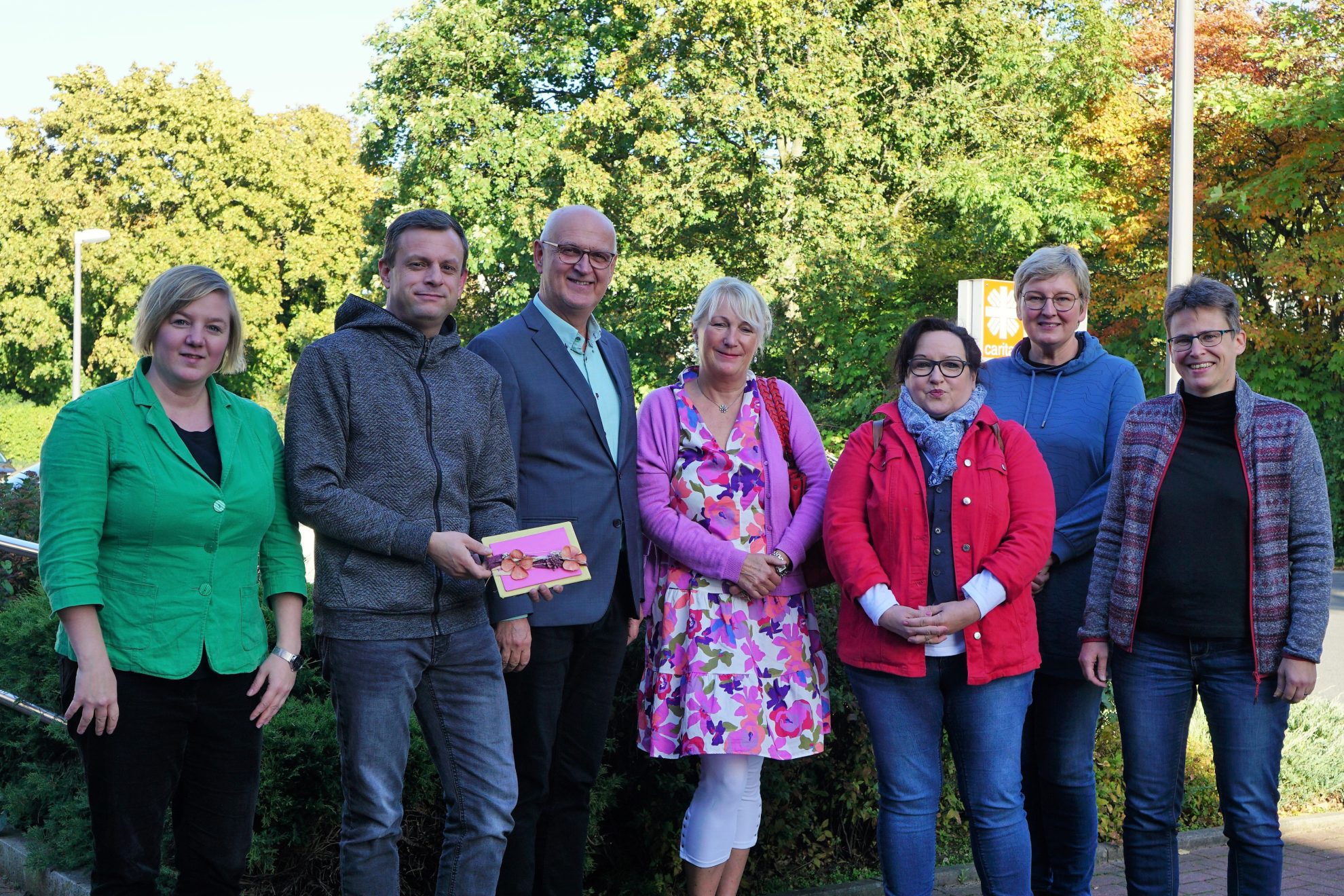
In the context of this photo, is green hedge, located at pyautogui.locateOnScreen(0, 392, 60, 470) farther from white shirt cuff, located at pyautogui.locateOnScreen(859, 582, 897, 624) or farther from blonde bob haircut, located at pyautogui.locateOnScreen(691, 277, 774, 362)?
white shirt cuff, located at pyautogui.locateOnScreen(859, 582, 897, 624)

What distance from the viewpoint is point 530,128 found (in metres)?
24.2

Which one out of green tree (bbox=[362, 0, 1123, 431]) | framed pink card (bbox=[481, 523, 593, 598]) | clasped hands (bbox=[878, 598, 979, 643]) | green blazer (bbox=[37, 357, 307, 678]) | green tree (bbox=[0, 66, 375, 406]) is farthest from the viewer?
green tree (bbox=[0, 66, 375, 406])

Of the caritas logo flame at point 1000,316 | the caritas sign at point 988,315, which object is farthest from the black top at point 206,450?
the caritas logo flame at point 1000,316

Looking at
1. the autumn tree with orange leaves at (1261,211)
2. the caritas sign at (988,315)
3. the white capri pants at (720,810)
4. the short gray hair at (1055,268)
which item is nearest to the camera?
the white capri pants at (720,810)

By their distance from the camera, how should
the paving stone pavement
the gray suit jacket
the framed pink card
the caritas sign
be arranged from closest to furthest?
the framed pink card < the gray suit jacket < the paving stone pavement < the caritas sign

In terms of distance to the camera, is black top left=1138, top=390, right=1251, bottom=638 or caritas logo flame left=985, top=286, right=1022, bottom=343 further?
caritas logo flame left=985, top=286, right=1022, bottom=343

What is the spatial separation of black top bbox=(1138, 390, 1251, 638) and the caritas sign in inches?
199

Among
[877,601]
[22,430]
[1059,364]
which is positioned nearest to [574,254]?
[877,601]

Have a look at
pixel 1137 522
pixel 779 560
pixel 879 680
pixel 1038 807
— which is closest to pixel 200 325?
pixel 779 560

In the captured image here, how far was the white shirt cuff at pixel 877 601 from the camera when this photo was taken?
140 inches

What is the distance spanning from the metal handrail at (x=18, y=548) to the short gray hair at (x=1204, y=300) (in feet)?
12.6

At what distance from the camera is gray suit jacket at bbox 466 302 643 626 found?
361cm

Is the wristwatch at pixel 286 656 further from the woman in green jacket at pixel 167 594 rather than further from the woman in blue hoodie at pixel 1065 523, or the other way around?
the woman in blue hoodie at pixel 1065 523

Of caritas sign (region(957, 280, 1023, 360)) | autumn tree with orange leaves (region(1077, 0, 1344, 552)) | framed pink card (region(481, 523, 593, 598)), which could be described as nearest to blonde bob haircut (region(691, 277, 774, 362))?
framed pink card (region(481, 523, 593, 598))
